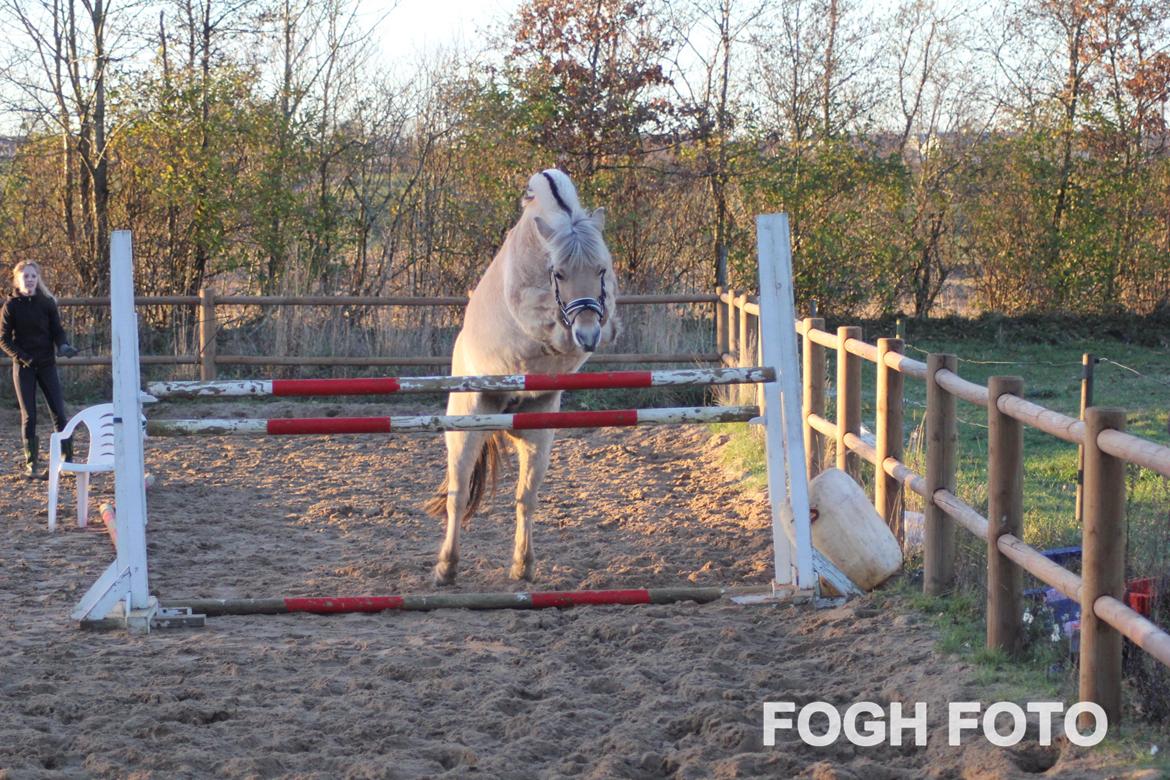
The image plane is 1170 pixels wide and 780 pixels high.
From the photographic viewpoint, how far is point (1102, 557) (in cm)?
345

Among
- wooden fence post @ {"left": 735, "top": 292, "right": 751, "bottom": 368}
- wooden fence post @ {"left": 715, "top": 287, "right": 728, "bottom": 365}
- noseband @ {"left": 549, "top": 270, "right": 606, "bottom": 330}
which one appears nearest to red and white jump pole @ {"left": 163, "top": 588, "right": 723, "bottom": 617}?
noseband @ {"left": 549, "top": 270, "right": 606, "bottom": 330}

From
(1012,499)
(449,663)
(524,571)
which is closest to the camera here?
(1012,499)

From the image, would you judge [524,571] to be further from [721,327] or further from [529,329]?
[721,327]

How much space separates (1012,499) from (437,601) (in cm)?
249

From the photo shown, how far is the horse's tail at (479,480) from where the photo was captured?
621cm

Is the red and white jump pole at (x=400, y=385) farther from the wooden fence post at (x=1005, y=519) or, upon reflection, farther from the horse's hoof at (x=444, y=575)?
the wooden fence post at (x=1005, y=519)

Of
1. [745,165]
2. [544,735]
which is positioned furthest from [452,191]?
[544,735]

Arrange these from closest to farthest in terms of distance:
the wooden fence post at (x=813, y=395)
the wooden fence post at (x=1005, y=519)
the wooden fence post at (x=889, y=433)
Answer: the wooden fence post at (x=1005, y=519) < the wooden fence post at (x=889, y=433) < the wooden fence post at (x=813, y=395)

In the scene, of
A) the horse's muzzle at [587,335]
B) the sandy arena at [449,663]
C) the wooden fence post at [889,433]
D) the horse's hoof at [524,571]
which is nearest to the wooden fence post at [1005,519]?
the sandy arena at [449,663]

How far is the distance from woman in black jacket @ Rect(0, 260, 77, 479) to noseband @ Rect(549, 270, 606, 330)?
209 inches

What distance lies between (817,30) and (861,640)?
13.7 m

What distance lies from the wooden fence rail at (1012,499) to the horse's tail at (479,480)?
194 cm

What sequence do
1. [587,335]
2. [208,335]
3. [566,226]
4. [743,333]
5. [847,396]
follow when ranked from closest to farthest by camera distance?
1. [587,335]
2. [566,226]
3. [847,396]
4. [743,333]
5. [208,335]

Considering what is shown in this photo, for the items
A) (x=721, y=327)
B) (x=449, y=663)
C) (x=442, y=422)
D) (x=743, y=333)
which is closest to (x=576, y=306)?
(x=442, y=422)
